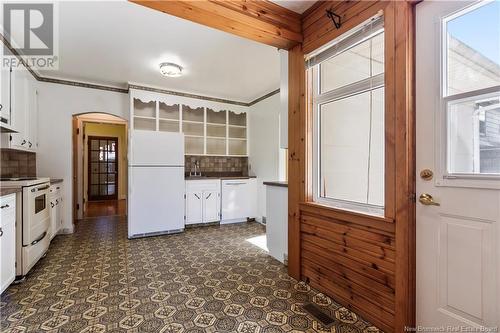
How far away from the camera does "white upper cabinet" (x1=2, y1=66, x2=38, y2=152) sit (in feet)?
9.11

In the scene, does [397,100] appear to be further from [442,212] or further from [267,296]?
[267,296]

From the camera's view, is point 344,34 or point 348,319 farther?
point 344,34

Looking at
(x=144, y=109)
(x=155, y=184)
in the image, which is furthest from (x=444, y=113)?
(x=144, y=109)

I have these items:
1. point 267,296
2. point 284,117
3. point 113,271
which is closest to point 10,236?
point 113,271

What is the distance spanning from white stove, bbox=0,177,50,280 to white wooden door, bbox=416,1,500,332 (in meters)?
3.30

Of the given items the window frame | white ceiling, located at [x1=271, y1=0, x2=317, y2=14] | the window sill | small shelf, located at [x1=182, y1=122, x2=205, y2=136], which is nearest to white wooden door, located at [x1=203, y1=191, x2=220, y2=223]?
small shelf, located at [x1=182, y1=122, x2=205, y2=136]

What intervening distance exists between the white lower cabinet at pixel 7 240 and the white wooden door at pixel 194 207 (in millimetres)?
2348

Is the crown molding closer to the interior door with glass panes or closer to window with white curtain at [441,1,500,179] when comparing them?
window with white curtain at [441,1,500,179]

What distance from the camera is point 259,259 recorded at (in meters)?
2.82

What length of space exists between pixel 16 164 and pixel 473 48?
5095 millimetres

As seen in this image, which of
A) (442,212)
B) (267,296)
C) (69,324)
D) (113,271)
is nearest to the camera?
(442,212)

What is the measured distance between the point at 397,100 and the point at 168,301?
7.37 feet

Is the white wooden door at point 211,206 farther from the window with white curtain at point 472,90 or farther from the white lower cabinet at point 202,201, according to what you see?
the window with white curtain at point 472,90

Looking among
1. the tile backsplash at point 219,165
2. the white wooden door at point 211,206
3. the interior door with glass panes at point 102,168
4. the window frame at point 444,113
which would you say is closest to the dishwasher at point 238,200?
the white wooden door at point 211,206
